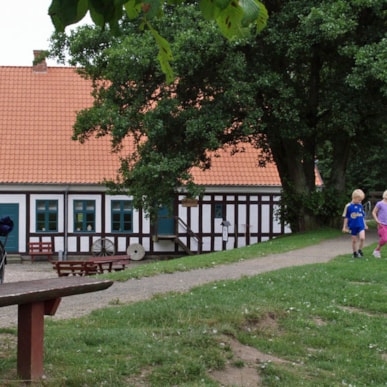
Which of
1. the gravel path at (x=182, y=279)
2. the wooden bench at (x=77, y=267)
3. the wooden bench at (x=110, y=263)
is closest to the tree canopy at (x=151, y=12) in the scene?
the gravel path at (x=182, y=279)

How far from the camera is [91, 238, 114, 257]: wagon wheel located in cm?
3209

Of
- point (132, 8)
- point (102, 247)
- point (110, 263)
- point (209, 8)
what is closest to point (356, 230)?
point (110, 263)

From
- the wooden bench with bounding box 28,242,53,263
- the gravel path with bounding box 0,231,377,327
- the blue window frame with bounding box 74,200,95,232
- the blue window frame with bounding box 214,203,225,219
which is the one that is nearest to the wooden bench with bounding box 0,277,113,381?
the gravel path with bounding box 0,231,377,327

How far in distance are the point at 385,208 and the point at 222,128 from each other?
6129 mm

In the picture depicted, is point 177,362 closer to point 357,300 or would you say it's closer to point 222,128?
point 357,300

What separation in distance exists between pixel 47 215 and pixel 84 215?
64.6 inches

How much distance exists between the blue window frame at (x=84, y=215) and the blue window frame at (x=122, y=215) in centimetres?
95

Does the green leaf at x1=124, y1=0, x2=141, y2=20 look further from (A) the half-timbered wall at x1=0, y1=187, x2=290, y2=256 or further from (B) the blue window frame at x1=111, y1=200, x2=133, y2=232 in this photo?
(B) the blue window frame at x1=111, y1=200, x2=133, y2=232

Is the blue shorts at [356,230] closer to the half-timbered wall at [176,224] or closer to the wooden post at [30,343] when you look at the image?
the wooden post at [30,343]

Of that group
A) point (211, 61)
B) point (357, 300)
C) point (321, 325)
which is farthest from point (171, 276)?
point (211, 61)

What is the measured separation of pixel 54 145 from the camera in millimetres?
34719

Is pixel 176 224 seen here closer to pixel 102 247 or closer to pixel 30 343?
pixel 102 247

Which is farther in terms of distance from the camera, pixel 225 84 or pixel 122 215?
pixel 122 215

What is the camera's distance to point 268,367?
21.1ft
